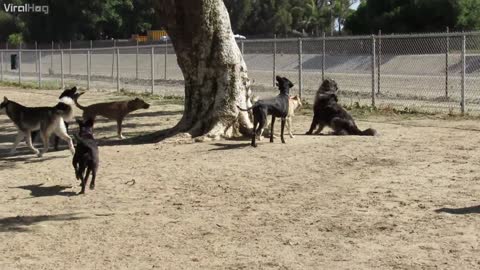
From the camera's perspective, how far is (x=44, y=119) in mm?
11039

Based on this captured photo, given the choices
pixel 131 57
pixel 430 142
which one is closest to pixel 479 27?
pixel 131 57

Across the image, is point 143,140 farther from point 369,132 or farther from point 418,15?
point 418,15

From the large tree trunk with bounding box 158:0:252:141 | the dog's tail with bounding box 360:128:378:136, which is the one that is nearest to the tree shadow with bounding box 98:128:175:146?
the large tree trunk with bounding box 158:0:252:141

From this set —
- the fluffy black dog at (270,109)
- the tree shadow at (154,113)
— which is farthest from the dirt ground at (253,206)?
the tree shadow at (154,113)

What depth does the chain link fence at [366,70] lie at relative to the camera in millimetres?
18906

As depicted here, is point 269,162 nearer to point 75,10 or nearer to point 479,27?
point 479,27

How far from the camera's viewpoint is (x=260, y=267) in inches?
227

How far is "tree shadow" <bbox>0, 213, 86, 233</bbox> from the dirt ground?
12 mm

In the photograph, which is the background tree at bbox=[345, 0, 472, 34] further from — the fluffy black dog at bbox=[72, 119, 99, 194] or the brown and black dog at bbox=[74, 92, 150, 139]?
the fluffy black dog at bbox=[72, 119, 99, 194]

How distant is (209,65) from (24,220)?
5714 mm

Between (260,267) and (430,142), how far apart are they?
6540mm

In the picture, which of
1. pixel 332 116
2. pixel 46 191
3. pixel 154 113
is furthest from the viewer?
pixel 154 113

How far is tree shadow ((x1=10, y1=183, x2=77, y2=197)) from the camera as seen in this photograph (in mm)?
8635

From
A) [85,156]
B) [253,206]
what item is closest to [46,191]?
[85,156]
